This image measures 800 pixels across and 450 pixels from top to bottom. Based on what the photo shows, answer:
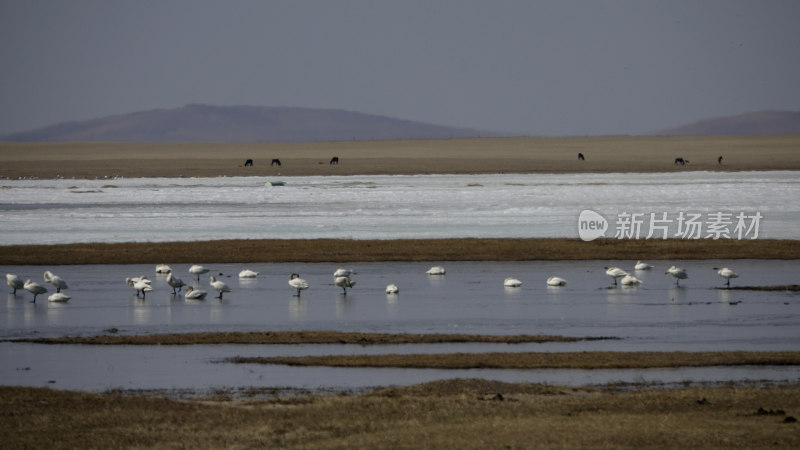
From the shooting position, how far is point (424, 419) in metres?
11.5

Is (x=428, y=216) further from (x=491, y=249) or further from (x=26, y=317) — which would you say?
(x=26, y=317)

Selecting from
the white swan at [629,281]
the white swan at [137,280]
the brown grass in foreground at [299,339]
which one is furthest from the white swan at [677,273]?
the white swan at [137,280]

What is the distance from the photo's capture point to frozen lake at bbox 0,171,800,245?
37.2 meters

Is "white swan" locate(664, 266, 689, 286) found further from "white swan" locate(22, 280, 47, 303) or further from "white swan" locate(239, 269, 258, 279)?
"white swan" locate(22, 280, 47, 303)

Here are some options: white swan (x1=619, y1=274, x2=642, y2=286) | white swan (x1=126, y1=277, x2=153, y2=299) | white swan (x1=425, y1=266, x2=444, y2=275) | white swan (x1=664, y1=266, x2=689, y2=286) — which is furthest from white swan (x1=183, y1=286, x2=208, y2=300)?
white swan (x1=664, y1=266, x2=689, y2=286)

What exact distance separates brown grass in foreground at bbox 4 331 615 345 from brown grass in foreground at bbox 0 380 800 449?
4200 mm

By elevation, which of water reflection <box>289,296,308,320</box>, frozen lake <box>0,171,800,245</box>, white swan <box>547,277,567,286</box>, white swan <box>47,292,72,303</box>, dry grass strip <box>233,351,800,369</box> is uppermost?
frozen lake <box>0,171,800,245</box>

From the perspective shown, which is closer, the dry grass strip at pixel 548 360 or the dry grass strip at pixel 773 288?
the dry grass strip at pixel 548 360

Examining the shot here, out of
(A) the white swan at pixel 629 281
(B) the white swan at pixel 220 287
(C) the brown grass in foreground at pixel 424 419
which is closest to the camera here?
(C) the brown grass in foreground at pixel 424 419

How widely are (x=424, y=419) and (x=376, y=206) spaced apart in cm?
3693

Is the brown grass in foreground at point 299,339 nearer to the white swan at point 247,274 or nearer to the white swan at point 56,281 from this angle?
the white swan at point 56,281

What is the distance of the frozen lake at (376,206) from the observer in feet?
122

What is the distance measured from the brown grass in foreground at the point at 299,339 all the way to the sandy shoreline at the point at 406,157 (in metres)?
64.6

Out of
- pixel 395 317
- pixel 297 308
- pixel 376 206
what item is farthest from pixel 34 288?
pixel 376 206
